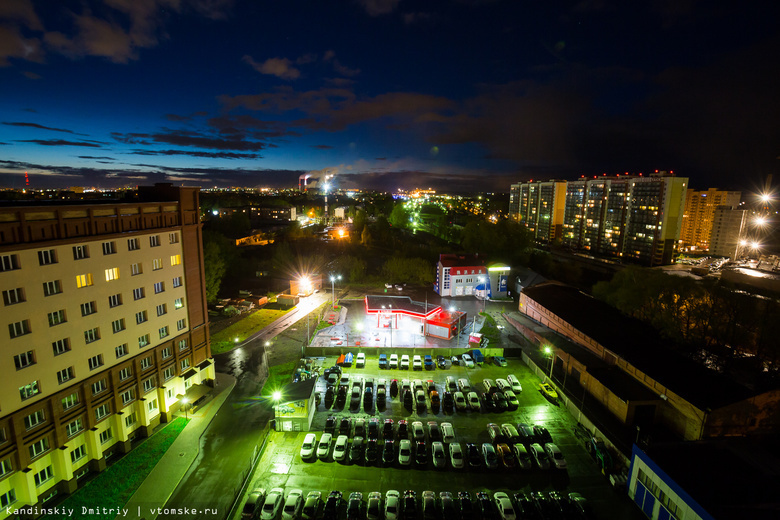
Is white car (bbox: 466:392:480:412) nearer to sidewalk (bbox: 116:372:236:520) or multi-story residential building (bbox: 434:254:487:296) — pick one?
sidewalk (bbox: 116:372:236:520)

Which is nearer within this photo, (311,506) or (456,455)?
(311,506)

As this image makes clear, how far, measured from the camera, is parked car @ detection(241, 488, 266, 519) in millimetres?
13234

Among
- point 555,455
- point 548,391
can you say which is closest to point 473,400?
point 548,391

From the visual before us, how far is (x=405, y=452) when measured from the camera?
643 inches

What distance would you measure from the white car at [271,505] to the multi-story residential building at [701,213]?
92192 millimetres

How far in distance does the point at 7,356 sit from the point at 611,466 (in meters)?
23.7

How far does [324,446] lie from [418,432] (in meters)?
4.52

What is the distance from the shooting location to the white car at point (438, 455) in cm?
1581

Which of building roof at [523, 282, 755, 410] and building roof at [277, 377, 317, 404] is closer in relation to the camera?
building roof at [523, 282, 755, 410]

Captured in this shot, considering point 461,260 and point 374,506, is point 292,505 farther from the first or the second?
point 461,260

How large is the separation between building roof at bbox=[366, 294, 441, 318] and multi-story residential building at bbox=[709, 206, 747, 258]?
2813 inches

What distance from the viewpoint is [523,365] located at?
25719mm

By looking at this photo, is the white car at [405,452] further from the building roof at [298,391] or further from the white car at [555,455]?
the white car at [555,455]

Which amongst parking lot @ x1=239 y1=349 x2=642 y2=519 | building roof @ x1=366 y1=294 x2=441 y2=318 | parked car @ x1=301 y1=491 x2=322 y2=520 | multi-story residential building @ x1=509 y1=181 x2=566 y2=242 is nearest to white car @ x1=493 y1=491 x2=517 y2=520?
parking lot @ x1=239 y1=349 x2=642 y2=519
